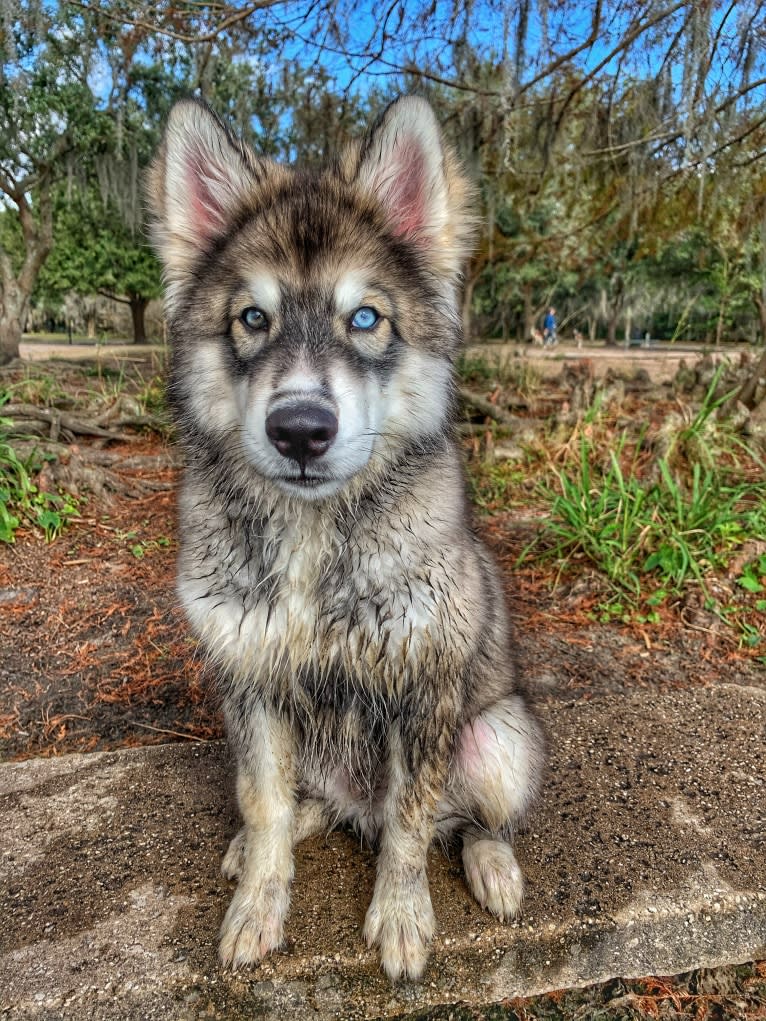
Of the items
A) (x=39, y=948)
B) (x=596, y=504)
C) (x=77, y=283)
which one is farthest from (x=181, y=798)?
(x=77, y=283)

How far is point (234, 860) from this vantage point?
2082 mm

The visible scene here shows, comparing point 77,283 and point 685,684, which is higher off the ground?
point 77,283

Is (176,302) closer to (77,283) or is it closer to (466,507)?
(466,507)

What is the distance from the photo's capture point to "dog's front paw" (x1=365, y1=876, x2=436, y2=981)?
180cm

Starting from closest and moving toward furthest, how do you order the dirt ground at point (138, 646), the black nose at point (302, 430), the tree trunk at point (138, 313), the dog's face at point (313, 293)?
the black nose at point (302, 430) < the dog's face at point (313, 293) < the dirt ground at point (138, 646) < the tree trunk at point (138, 313)

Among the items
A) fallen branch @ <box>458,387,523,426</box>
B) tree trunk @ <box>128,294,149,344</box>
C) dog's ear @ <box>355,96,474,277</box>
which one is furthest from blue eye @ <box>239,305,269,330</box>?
tree trunk @ <box>128,294,149,344</box>

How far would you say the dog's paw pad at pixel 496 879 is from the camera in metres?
1.93

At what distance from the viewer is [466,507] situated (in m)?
2.31

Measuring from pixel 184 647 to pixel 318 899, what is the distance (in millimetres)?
2125

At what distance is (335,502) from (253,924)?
1194mm

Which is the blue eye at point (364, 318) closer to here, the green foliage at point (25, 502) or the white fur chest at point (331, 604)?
the white fur chest at point (331, 604)

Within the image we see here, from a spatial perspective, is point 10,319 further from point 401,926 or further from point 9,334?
point 401,926

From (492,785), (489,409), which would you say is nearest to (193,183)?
(492,785)

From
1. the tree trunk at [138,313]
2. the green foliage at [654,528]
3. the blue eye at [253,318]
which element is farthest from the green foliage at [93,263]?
the blue eye at [253,318]
